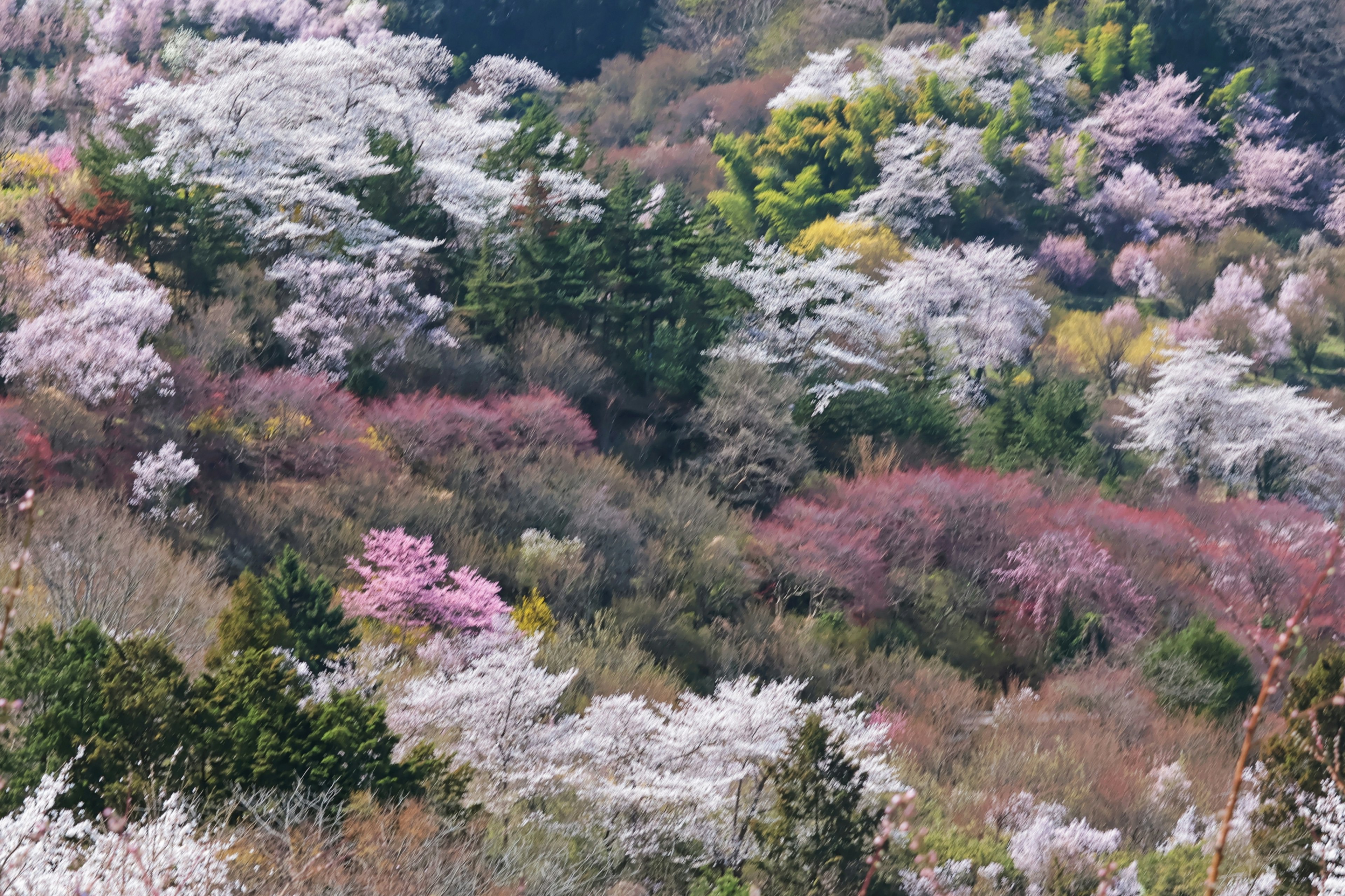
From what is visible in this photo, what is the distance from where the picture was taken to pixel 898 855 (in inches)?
513

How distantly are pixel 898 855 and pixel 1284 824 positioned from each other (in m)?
3.93

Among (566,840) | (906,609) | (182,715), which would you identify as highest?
(182,715)

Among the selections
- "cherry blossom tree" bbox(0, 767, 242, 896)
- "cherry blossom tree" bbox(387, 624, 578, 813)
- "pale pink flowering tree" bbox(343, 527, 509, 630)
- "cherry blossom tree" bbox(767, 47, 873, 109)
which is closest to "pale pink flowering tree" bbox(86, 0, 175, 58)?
"cherry blossom tree" bbox(767, 47, 873, 109)

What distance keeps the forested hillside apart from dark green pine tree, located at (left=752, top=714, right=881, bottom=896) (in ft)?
0.15

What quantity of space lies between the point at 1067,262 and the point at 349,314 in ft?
112

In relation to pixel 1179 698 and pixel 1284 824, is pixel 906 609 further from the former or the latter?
pixel 1284 824

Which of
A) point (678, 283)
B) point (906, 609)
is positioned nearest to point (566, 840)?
point (906, 609)

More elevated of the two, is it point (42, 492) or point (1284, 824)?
point (1284, 824)

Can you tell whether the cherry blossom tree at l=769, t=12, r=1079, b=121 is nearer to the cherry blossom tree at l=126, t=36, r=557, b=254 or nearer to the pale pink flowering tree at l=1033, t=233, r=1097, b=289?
the pale pink flowering tree at l=1033, t=233, r=1097, b=289

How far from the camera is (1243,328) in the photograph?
44781mm

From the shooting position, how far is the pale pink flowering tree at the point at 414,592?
59.4ft

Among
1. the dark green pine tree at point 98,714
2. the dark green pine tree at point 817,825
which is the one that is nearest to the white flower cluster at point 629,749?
the dark green pine tree at point 817,825

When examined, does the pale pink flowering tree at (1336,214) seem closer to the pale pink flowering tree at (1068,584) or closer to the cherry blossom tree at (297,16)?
the pale pink flowering tree at (1068,584)

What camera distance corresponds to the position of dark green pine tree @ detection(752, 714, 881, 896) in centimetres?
1180
